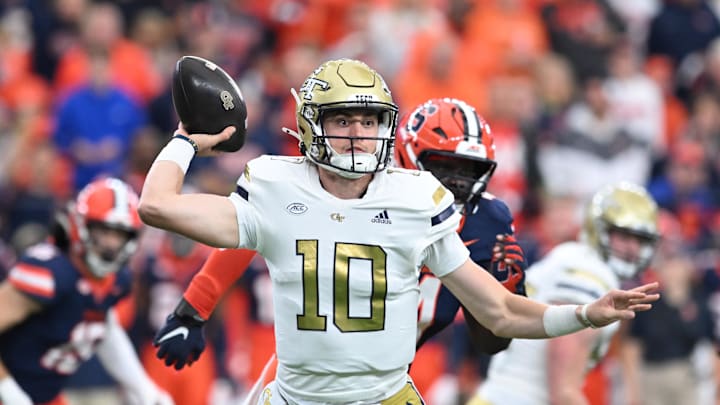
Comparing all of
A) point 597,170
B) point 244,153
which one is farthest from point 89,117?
point 597,170

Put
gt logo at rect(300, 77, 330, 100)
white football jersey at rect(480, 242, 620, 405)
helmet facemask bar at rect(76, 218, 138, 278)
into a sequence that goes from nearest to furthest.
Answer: gt logo at rect(300, 77, 330, 100), white football jersey at rect(480, 242, 620, 405), helmet facemask bar at rect(76, 218, 138, 278)

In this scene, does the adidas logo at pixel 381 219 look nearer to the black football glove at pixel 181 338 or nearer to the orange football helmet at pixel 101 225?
the black football glove at pixel 181 338

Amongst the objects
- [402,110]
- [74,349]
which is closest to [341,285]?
[74,349]

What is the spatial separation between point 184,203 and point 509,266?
1437 mm

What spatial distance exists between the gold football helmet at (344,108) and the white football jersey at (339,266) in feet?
0.34

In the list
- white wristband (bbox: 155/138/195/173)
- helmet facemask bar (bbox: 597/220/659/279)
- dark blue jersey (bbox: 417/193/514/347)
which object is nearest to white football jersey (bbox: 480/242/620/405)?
helmet facemask bar (bbox: 597/220/659/279)

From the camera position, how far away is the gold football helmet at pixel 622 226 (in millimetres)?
6598

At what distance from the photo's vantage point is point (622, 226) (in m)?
6.59

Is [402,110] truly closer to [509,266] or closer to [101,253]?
[101,253]

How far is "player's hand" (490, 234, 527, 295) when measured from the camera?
198 inches

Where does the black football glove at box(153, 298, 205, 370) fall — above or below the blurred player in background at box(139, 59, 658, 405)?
below

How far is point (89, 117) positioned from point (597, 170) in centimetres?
392

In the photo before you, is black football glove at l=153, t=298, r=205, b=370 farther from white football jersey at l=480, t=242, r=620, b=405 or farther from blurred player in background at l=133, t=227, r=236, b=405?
blurred player in background at l=133, t=227, r=236, b=405

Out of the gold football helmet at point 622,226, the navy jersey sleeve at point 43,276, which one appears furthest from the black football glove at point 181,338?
the gold football helmet at point 622,226
